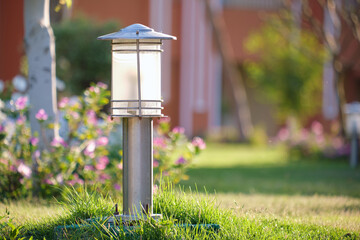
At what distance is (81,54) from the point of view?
39.9ft

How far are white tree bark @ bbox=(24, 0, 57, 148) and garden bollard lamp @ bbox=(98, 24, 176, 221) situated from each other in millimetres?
2151

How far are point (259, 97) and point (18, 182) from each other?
1912cm

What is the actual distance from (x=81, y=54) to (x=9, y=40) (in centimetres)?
344

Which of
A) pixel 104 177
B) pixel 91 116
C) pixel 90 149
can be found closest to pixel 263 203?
pixel 104 177

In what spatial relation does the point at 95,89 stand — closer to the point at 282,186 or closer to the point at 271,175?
the point at 282,186

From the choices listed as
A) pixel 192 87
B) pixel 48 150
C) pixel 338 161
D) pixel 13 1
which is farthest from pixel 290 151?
pixel 48 150

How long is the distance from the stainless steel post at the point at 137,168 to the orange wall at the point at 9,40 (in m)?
11.2

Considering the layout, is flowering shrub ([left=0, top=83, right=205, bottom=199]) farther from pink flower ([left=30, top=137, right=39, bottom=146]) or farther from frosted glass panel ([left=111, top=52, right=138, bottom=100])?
frosted glass panel ([left=111, top=52, right=138, bottom=100])

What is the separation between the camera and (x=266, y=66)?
18547 millimetres

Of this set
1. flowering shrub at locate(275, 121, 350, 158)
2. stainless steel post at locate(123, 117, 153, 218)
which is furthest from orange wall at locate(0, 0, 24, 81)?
stainless steel post at locate(123, 117, 153, 218)

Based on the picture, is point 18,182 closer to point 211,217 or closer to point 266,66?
point 211,217

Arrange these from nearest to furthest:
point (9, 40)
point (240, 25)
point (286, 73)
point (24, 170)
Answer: point (24, 170), point (9, 40), point (286, 73), point (240, 25)

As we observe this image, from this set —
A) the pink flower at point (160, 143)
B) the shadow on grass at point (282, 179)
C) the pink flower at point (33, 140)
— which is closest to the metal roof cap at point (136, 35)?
the pink flower at point (33, 140)

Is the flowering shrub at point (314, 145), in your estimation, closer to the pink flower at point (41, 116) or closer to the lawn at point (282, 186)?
the lawn at point (282, 186)
